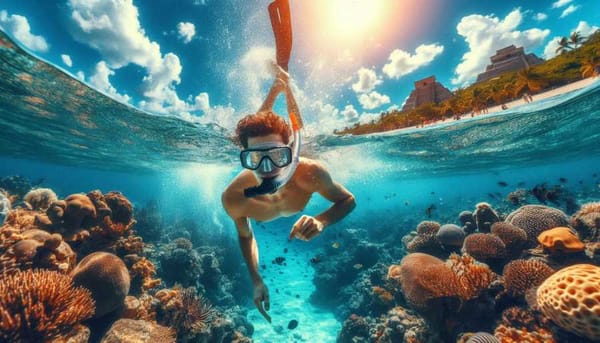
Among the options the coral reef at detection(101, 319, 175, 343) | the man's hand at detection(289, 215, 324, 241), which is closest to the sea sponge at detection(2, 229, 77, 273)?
the coral reef at detection(101, 319, 175, 343)

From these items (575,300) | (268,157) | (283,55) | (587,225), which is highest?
(283,55)

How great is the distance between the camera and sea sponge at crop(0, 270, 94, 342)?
11.6ft

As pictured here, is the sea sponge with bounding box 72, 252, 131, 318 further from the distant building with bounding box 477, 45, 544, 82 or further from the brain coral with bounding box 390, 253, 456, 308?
the distant building with bounding box 477, 45, 544, 82

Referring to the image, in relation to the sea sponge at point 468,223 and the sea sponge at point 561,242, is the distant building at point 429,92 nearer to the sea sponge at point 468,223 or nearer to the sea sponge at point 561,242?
the sea sponge at point 468,223

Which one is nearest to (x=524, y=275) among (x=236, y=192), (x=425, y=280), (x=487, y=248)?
(x=487, y=248)

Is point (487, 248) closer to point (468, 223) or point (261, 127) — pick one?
point (468, 223)

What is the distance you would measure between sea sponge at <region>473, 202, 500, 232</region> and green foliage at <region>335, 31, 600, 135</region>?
8738 millimetres

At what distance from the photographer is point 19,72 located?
11.0 meters

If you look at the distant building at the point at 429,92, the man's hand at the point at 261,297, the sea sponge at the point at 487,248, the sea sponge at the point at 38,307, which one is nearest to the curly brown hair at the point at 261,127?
the man's hand at the point at 261,297

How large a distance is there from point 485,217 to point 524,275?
345cm

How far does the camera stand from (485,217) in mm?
8125

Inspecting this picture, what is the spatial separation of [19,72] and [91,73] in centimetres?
430

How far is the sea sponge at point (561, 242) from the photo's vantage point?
5.36 m

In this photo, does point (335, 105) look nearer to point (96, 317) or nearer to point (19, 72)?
point (96, 317)
